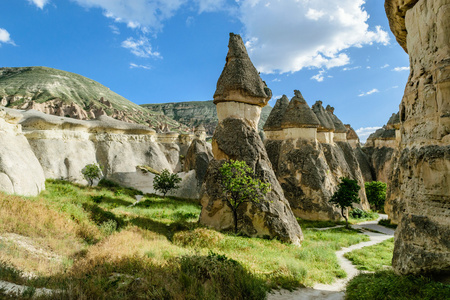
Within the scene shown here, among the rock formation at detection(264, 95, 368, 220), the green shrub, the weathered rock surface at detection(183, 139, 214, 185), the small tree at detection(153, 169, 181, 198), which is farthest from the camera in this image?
the weathered rock surface at detection(183, 139, 214, 185)

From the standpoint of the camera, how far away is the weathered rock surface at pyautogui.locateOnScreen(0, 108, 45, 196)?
1019 centimetres

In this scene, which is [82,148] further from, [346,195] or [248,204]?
[346,195]

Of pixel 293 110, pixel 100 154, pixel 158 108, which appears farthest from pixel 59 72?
pixel 293 110

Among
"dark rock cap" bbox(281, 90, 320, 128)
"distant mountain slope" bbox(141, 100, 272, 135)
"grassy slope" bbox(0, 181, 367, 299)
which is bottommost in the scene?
"grassy slope" bbox(0, 181, 367, 299)

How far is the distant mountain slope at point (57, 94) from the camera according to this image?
59906 millimetres

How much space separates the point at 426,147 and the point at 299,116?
51.7ft

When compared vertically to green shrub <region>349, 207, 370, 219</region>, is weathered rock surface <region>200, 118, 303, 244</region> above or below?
above

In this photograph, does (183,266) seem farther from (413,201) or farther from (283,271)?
(413,201)

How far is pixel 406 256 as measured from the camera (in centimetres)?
471

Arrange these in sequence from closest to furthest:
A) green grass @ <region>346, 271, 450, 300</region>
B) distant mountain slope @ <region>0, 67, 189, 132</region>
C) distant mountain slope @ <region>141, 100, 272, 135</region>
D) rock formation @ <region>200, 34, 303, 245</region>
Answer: green grass @ <region>346, 271, 450, 300</region> < rock formation @ <region>200, 34, 303, 245</region> < distant mountain slope @ <region>0, 67, 189, 132</region> < distant mountain slope @ <region>141, 100, 272, 135</region>

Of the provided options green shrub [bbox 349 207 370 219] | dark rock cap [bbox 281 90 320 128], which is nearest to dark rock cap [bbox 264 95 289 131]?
dark rock cap [bbox 281 90 320 128]

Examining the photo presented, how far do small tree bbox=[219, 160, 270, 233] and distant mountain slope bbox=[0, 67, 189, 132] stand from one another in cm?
4752

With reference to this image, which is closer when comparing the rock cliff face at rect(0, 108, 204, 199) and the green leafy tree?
the rock cliff face at rect(0, 108, 204, 199)

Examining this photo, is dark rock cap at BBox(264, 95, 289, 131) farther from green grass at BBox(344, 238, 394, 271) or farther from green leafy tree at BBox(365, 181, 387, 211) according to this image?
green leafy tree at BBox(365, 181, 387, 211)
